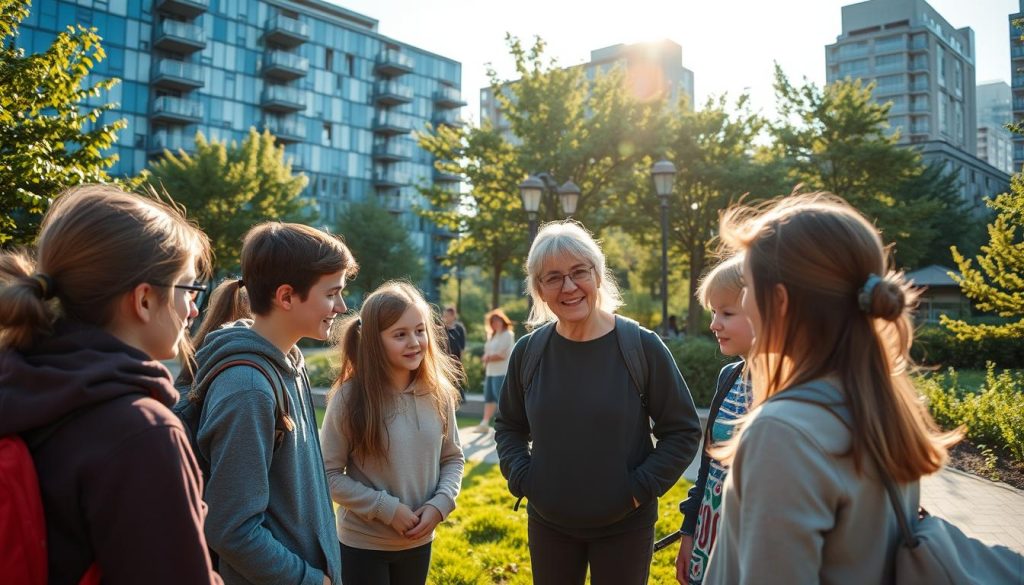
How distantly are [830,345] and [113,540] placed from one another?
157cm

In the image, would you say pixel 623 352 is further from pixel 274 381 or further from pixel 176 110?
pixel 176 110

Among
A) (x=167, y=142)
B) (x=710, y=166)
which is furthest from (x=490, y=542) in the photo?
(x=167, y=142)

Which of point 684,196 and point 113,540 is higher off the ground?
point 684,196

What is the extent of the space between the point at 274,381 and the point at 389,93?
70.5 meters

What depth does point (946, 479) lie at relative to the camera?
7.91 metres

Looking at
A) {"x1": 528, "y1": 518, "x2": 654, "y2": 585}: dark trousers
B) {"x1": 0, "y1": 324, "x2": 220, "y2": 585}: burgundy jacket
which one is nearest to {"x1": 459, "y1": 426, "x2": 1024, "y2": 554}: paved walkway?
{"x1": 528, "y1": 518, "x2": 654, "y2": 585}: dark trousers

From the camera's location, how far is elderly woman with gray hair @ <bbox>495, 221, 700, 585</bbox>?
9.82 feet

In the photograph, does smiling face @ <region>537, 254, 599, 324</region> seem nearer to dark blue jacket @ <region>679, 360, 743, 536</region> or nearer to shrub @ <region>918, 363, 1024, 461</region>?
dark blue jacket @ <region>679, 360, 743, 536</region>

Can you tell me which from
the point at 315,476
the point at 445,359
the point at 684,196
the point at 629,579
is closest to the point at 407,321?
the point at 445,359

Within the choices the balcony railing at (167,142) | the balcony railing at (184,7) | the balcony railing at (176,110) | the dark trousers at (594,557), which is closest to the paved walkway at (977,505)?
the dark trousers at (594,557)

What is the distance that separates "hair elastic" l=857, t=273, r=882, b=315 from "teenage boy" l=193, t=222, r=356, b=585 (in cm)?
173

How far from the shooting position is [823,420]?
1.49 meters

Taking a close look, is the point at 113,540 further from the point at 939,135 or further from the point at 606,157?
the point at 939,135

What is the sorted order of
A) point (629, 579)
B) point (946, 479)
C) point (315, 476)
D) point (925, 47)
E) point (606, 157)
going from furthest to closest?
point (925, 47), point (606, 157), point (946, 479), point (629, 579), point (315, 476)
